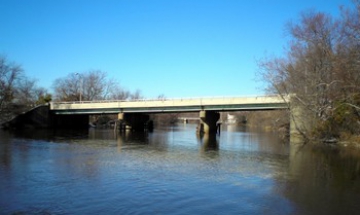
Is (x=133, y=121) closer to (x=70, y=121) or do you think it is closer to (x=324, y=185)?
(x=70, y=121)

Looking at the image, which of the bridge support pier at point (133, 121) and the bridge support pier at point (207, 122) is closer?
the bridge support pier at point (207, 122)

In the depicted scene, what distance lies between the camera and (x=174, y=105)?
6994 centimetres

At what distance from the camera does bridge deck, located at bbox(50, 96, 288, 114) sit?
2453 inches

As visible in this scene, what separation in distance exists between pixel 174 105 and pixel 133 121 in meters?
15.2

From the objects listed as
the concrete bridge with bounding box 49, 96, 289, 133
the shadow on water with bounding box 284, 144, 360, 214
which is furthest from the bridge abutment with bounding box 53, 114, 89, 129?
the shadow on water with bounding box 284, 144, 360, 214

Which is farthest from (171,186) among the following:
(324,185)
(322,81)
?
(322,81)

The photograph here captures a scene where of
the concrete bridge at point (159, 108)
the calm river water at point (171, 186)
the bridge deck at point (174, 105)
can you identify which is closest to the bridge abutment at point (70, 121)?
the concrete bridge at point (159, 108)

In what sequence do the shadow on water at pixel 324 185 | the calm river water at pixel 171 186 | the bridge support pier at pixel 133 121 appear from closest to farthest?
the calm river water at pixel 171 186 → the shadow on water at pixel 324 185 → the bridge support pier at pixel 133 121

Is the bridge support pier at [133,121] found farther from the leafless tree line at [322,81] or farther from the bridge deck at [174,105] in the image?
the leafless tree line at [322,81]

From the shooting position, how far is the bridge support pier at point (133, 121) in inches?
3059

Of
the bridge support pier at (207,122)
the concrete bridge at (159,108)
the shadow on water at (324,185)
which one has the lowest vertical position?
the shadow on water at (324,185)

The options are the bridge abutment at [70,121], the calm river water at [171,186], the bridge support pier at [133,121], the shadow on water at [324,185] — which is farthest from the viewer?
the bridge abutment at [70,121]

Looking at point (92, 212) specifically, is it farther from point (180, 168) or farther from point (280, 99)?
point (280, 99)

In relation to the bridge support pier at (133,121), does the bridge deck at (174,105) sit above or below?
above
